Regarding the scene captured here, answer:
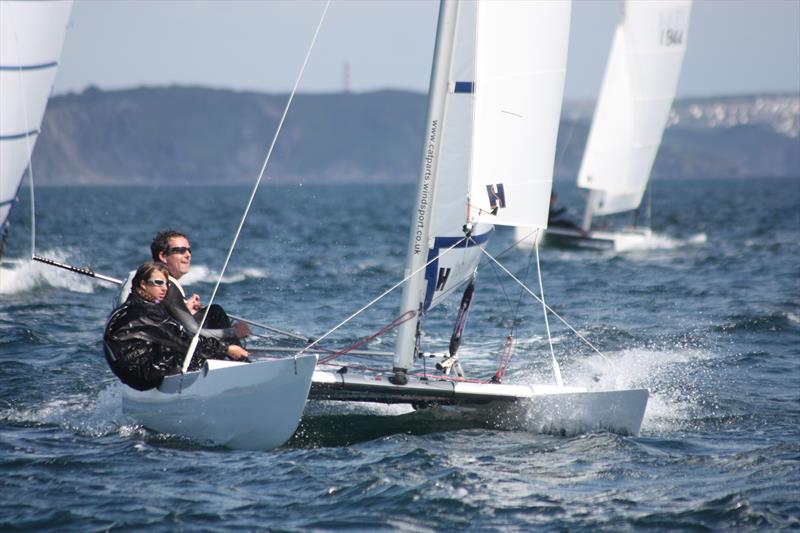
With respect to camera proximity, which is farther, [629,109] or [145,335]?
[629,109]

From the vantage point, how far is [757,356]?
12141 mm

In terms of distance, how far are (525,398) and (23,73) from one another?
5008 mm

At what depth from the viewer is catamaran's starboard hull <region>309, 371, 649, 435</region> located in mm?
8398

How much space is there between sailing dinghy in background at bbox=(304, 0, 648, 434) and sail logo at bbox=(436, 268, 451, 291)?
1cm

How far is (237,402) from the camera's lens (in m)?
8.07

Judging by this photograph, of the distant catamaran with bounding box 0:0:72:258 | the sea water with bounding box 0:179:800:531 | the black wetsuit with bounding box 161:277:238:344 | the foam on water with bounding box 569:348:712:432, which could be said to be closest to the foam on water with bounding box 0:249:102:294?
the sea water with bounding box 0:179:800:531

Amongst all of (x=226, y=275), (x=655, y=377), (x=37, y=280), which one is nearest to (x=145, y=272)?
(x=655, y=377)

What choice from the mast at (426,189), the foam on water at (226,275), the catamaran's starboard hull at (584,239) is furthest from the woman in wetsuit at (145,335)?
the catamaran's starboard hull at (584,239)

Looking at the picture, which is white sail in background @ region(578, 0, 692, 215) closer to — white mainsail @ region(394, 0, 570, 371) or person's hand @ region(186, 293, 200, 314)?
white mainsail @ region(394, 0, 570, 371)

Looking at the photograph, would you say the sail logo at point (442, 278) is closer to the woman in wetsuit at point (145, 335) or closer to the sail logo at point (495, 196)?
the sail logo at point (495, 196)

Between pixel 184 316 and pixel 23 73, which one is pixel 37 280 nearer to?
pixel 23 73

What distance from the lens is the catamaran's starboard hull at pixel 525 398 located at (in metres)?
8.40

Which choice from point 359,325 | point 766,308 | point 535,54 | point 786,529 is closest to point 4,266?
point 359,325

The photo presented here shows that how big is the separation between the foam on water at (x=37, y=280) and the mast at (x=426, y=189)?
10.2m
